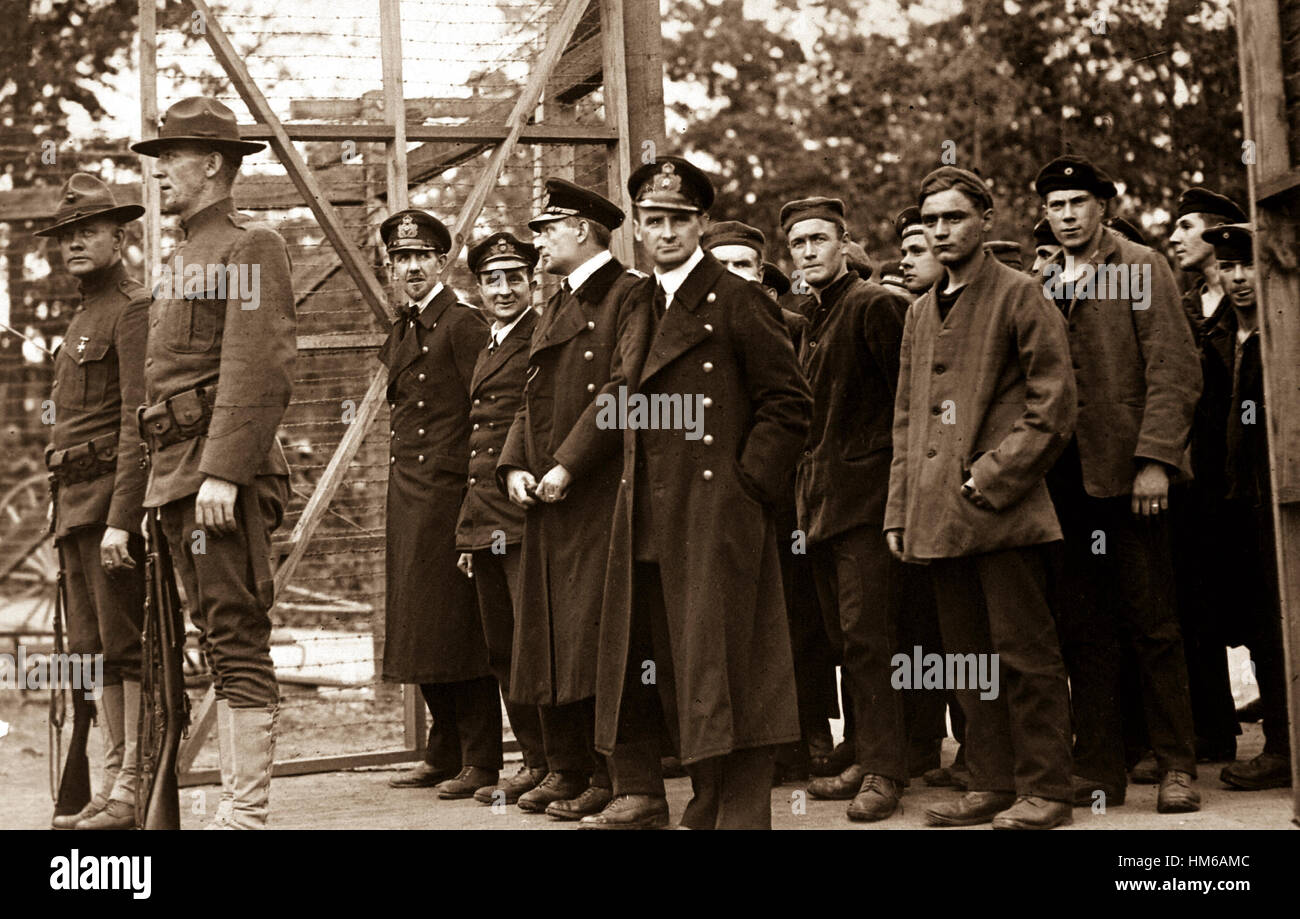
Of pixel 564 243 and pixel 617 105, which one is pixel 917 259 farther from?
pixel 617 105

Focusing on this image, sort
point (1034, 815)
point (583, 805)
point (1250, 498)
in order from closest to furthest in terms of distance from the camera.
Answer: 1. point (1034, 815)
2. point (583, 805)
3. point (1250, 498)

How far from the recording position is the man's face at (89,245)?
741 centimetres

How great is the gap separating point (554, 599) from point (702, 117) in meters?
22.0

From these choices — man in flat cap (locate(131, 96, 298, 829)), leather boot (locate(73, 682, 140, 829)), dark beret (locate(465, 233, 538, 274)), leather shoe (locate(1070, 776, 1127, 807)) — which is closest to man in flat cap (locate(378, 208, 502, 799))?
dark beret (locate(465, 233, 538, 274))

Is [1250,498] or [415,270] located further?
[415,270]

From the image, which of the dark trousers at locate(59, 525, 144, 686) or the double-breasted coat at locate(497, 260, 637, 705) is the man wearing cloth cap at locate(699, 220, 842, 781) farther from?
the dark trousers at locate(59, 525, 144, 686)

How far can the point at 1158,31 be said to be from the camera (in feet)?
72.1

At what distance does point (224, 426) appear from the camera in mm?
6254

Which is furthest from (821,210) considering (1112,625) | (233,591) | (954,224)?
(233,591)

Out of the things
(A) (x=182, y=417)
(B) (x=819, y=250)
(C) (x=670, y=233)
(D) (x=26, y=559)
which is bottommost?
(D) (x=26, y=559)

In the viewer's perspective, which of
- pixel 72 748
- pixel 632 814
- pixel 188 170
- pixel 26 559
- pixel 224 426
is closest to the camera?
pixel 224 426

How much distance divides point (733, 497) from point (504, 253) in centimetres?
231
